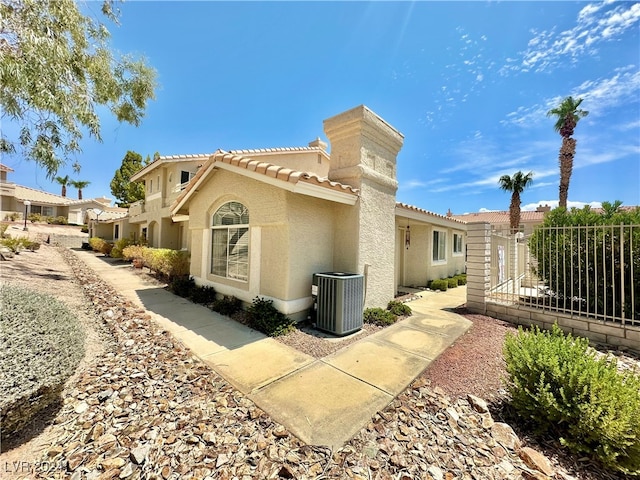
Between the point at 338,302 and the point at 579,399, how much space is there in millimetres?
3929

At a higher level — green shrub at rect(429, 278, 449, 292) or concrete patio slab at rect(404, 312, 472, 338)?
green shrub at rect(429, 278, 449, 292)

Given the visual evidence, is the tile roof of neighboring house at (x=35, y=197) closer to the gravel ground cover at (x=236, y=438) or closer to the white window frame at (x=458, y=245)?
the gravel ground cover at (x=236, y=438)

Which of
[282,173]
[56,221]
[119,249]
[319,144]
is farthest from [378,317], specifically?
[56,221]

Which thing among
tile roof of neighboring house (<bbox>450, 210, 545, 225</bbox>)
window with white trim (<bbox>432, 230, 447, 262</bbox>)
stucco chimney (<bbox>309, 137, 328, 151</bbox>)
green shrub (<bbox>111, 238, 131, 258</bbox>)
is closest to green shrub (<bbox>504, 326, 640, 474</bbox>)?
window with white trim (<bbox>432, 230, 447, 262</bbox>)

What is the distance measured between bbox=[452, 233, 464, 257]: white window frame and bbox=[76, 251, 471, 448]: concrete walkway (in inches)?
333

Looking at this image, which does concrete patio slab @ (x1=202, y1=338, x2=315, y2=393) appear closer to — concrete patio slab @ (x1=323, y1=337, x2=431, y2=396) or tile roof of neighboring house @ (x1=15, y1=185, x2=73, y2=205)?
concrete patio slab @ (x1=323, y1=337, x2=431, y2=396)

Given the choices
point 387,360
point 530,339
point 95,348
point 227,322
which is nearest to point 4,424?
point 95,348

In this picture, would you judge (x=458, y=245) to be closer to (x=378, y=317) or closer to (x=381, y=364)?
(x=378, y=317)

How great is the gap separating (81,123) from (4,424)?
351 inches

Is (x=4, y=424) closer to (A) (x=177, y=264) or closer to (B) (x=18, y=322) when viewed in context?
(B) (x=18, y=322)

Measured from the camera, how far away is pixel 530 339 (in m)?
3.75

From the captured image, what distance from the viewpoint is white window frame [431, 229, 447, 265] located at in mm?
12492

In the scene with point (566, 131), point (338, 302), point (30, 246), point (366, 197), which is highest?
point (566, 131)

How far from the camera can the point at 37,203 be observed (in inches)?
1545
